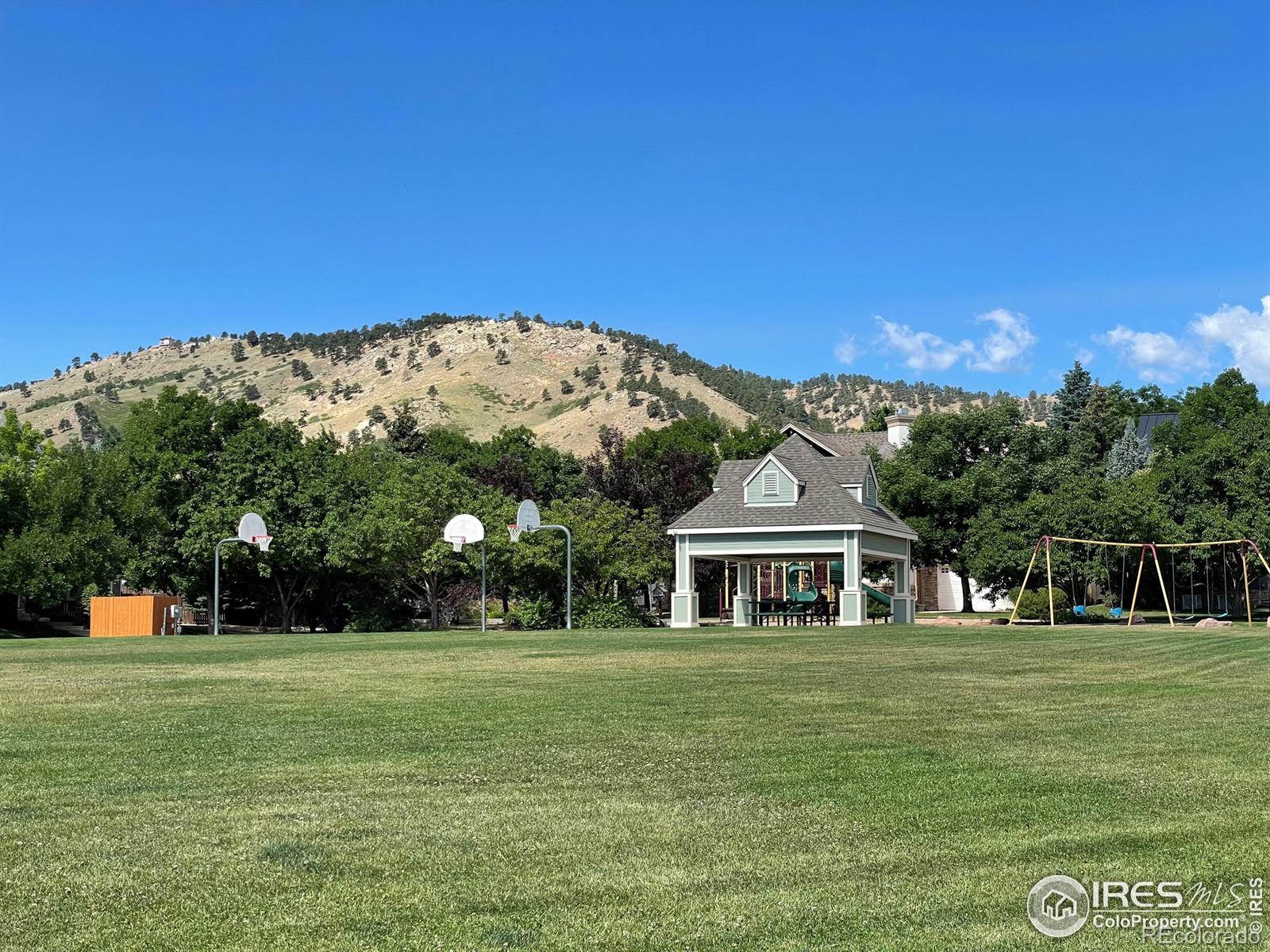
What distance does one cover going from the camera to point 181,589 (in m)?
49.6

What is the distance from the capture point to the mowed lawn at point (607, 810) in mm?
5383

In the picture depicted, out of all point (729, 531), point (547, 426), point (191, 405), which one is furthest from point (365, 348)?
point (729, 531)

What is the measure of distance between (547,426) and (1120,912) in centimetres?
13263

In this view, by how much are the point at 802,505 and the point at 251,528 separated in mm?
19553

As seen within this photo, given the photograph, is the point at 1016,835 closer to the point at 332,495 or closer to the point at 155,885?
the point at 155,885

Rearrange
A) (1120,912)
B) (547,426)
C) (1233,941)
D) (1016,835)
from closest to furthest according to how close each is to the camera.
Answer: (1233,941) < (1120,912) < (1016,835) < (547,426)

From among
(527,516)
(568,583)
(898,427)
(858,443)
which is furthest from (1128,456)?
(568,583)

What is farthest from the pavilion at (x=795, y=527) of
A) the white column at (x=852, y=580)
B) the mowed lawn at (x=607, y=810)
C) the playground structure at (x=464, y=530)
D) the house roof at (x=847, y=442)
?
the mowed lawn at (x=607, y=810)

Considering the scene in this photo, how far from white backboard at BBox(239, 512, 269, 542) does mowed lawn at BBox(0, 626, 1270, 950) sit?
28.8 metres

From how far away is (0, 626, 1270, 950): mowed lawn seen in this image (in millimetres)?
5383

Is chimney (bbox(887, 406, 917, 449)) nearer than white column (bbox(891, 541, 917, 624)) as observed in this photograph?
No

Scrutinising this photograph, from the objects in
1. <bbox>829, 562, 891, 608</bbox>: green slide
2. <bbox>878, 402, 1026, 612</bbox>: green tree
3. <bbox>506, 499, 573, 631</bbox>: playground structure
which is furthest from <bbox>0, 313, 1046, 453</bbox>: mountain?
<bbox>506, 499, 573, 631</bbox>: playground structure

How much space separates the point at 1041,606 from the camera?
45.3 m

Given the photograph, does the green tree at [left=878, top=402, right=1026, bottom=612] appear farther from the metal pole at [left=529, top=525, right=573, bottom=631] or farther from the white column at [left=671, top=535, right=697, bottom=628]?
the metal pole at [left=529, top=525, right=573, bottom=631]
